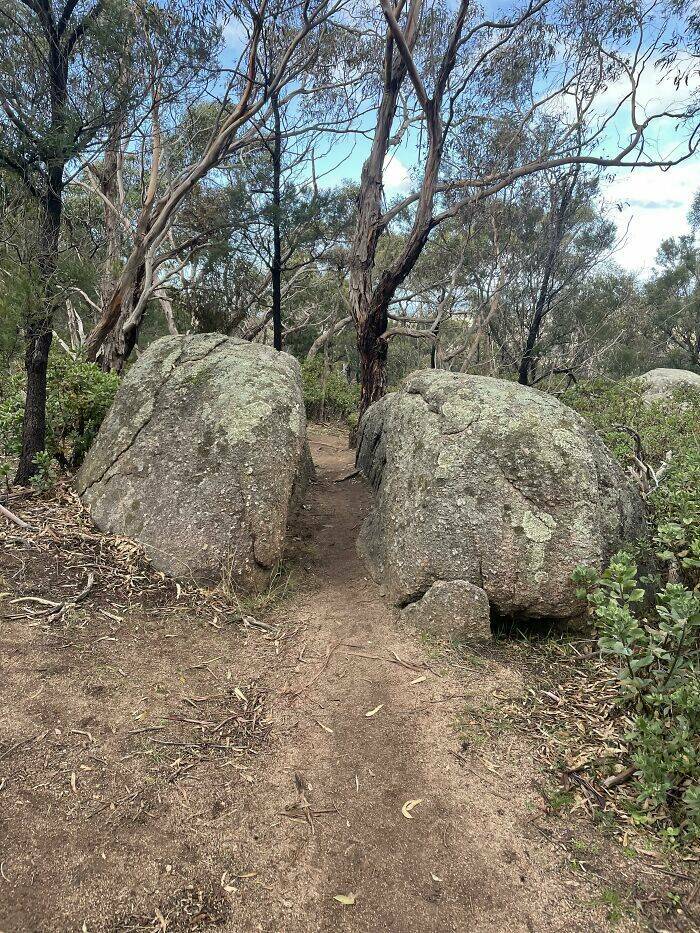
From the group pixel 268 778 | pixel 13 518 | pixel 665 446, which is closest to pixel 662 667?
pixel 268 778

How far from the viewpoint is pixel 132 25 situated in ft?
18.3

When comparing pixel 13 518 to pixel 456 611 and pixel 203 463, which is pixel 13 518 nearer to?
pixel 203 463

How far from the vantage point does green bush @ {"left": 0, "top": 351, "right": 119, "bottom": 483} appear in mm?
4902

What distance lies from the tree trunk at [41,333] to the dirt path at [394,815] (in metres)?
3.02

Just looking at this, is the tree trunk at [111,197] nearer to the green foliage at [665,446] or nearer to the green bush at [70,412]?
the green bush at [70,412]


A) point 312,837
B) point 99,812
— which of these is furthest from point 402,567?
point 99,812

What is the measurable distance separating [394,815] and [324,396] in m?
13.8

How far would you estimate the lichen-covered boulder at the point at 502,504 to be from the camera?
3531mm

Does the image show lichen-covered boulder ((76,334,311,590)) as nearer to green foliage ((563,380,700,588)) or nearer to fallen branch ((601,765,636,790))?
fallen branch ((601,765,636,790))

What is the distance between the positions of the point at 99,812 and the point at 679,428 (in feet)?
20.8

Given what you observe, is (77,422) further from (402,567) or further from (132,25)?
(132,25)

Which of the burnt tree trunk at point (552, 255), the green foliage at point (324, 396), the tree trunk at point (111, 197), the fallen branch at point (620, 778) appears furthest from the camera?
the green foliage at point (324, 396)

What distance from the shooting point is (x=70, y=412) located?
4.96m

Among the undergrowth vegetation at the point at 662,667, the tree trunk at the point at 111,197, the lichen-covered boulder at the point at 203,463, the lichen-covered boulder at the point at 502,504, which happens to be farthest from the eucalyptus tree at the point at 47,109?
the tree trunk at the point at 111,197
